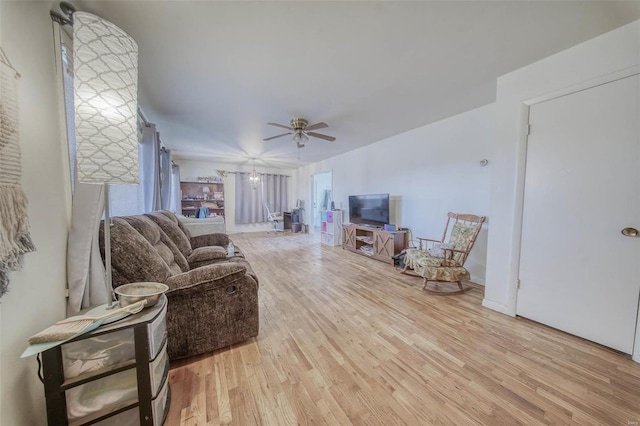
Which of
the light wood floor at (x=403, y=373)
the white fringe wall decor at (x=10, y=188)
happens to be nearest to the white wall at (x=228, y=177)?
the light wood floor at (x=403, y=373)

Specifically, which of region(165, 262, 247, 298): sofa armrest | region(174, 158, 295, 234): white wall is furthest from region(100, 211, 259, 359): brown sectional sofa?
region(174, 158, 295, 234): white wall

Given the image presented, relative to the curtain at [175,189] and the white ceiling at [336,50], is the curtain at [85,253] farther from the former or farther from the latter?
the curtain at [175,189]

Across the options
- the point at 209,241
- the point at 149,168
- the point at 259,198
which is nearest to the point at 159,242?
the point at 209,241

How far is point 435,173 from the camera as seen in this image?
11.2ft

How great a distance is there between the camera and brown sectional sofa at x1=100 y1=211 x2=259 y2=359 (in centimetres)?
131

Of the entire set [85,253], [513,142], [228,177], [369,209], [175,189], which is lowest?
[85,253]

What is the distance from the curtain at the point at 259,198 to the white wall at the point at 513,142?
6.37m

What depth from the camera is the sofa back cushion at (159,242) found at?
1717mm

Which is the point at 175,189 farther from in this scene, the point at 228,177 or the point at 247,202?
the point at 247,202

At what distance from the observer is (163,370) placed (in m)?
1.14

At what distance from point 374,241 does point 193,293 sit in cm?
316

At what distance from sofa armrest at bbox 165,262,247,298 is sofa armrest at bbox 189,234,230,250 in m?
1.74

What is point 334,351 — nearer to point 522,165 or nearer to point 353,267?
point 353,267

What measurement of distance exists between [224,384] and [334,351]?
2.52ft
